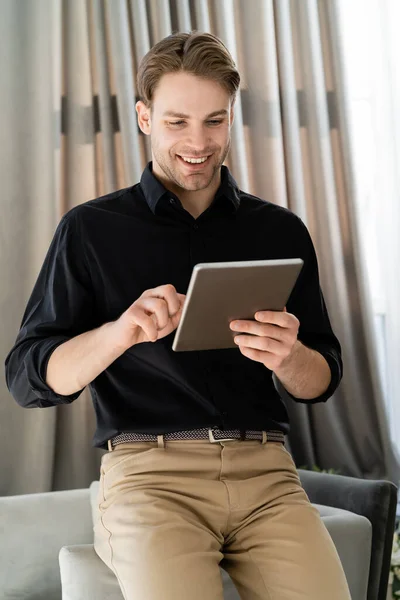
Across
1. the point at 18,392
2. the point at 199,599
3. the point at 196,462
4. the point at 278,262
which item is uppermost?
the point at 278,262

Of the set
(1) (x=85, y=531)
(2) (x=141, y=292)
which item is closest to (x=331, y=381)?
(2) (x=141, y=292)

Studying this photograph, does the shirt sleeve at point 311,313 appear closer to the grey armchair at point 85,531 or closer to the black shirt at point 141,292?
the black shirt at point 141,292

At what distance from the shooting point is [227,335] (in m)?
1.37

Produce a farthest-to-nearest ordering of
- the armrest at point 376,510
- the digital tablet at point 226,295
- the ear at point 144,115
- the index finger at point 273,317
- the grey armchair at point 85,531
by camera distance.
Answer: the armrest at point 376,510 < the grey armchair at point 85,531 < the ear at point 144,115 < the index finger at point 273,317 < the digital tablet at point 226,295

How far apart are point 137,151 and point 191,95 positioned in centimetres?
126

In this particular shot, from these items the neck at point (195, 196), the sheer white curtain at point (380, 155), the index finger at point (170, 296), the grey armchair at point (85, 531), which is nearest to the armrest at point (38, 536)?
the grey armchair at point (85, 531)

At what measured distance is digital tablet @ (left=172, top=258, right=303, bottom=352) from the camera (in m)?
1.21

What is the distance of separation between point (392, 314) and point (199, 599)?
2105 mm

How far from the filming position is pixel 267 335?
52.9 inches

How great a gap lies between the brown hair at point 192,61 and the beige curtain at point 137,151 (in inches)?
46.4

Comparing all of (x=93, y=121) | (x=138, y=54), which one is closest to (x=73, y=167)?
(x=93, y=121)

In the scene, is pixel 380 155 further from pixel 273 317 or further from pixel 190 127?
pixel 273 317

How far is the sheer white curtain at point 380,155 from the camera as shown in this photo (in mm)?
3195

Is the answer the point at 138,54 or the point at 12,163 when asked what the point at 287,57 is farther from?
the point at 12,163
